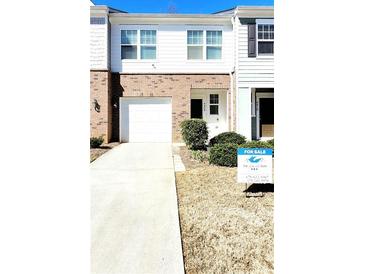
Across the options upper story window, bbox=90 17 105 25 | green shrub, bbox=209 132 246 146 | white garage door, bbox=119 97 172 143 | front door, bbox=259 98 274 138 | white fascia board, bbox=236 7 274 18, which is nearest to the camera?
green shrub, bbox=209 132 246 146

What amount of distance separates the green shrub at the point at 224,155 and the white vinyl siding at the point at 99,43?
660 cm

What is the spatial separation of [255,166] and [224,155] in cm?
235

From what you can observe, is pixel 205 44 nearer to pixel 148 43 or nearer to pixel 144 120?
pixel 148 43

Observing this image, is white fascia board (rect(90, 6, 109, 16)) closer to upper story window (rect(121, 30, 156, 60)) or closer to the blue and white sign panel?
upper story window (rect(121, 30, 156, 60))

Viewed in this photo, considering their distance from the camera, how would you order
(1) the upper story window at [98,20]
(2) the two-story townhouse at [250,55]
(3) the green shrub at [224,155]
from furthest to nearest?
(1) the upper story window at [98,20] → (2) the two-story townhouse at [250,55] → (3) the green shrub at [224,155]

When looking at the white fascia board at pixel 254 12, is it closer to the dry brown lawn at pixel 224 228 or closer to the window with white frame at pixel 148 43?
the window with white frame at pixel 148 43

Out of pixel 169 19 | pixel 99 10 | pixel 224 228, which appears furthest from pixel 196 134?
pixel 99 10

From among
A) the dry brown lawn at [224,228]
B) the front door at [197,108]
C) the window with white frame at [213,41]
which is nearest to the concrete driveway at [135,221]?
the dry brown lawn at [224,228]

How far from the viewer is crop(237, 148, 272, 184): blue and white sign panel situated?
184 inches

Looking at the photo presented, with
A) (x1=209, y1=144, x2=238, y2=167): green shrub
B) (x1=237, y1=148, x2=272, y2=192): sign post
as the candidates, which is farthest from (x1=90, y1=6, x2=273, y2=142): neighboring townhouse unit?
(x1=237, y1=148, x2=272, y2=192): sign post

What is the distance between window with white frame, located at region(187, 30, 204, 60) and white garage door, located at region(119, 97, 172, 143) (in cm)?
220

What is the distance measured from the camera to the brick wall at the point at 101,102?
37.6 feet
